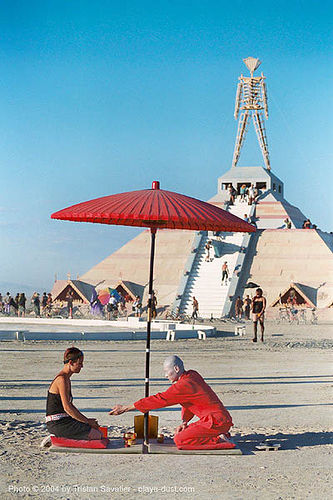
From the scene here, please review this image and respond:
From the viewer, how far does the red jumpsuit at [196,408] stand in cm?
692

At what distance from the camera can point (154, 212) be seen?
288 inches

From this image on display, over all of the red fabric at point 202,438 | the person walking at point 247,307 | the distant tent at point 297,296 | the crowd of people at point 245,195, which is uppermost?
the crowd of people at point 245,195

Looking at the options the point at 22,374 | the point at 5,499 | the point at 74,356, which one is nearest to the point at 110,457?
the point at 74,356

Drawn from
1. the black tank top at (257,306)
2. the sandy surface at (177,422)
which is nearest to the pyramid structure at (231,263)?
the black tank top at (257,306)

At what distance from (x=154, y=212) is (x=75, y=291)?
112 ft

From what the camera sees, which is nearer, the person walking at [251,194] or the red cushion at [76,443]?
the red cushion at [76,443]

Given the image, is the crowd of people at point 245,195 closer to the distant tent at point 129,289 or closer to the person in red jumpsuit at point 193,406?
the distant tent at point 129,289

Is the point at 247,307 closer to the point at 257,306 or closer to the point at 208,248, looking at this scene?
the point at 208,248

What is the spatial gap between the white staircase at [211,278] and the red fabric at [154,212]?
2687cm

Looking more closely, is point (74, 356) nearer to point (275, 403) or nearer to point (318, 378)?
point (275, 403)

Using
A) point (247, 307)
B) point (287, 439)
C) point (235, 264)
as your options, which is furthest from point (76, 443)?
point (235, 264)

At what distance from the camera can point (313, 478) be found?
609 centimetres

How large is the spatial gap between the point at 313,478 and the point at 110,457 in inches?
70.5

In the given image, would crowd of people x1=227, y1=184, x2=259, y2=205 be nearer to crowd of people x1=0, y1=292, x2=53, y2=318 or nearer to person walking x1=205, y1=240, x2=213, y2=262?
person walking x1=205, y1=240, x2=213, y2=262
